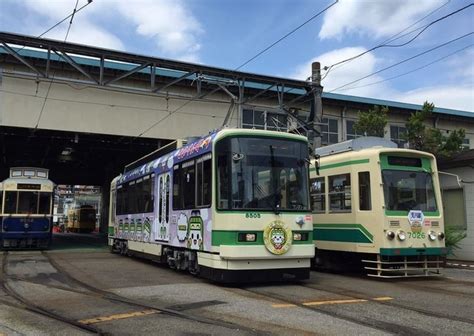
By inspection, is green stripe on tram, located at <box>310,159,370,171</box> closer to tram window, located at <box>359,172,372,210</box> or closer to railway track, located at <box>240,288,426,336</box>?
tram window, located at <box>359,172,372,210</box>

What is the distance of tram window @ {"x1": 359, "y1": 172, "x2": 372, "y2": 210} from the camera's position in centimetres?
1275

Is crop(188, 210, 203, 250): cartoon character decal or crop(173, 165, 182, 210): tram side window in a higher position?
crop(173, 165, 182, 210): tram side window

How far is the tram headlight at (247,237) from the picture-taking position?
10.7 metres

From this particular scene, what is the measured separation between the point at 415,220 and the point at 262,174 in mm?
4185

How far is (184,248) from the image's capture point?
12.7 meters

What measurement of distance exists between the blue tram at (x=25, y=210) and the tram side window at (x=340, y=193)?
1483 cm

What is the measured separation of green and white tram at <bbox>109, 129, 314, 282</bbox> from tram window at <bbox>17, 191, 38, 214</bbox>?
13229mm

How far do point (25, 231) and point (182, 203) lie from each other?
43.8ft

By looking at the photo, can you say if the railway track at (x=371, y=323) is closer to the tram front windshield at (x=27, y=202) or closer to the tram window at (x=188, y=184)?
the tram window at (x=188, y=184)

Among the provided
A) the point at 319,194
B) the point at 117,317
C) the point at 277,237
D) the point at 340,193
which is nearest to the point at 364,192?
the point at 340,193

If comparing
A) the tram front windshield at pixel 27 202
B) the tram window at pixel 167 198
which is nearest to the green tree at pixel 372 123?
the tram window at pixel 167 198

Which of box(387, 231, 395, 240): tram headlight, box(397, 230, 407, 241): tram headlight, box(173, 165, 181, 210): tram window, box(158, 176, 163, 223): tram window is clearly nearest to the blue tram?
box(158, 176, 163, 223): tram window

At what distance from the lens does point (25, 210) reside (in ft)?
77.0

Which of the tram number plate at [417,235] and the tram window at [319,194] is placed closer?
the tram number plate at [417,235]
